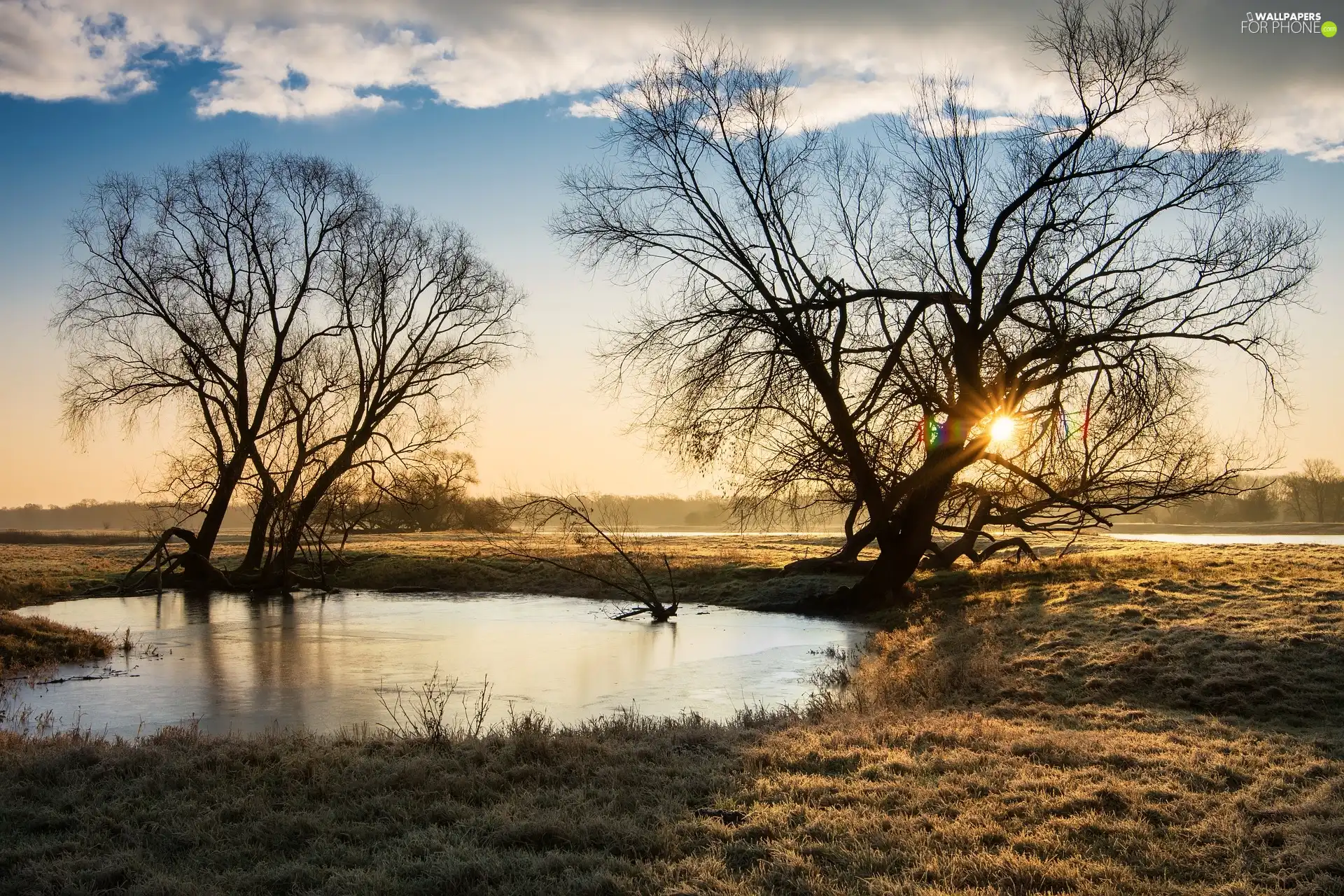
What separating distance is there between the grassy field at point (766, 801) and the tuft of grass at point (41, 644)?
711 cm

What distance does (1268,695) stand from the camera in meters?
9.70

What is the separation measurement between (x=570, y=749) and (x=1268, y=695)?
24.2 feet

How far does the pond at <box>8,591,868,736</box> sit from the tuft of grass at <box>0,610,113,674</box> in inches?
17.8

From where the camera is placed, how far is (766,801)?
6410 mm

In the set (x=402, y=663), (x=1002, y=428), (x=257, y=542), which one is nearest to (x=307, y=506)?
(x=257, y=542)

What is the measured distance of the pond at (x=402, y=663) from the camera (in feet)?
37.1

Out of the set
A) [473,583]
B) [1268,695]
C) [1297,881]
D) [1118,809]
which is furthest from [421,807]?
[473,583]

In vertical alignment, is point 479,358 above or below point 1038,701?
above

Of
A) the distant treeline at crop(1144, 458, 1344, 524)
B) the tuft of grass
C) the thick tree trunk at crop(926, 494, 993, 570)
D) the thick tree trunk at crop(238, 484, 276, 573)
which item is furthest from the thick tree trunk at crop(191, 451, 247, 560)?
the distant treeline at crop(1144, 458, 1344, 524)

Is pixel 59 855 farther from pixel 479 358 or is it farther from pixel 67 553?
pixel 67 553

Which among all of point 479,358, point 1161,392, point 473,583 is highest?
point 479,358

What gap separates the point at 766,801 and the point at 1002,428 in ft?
45.4

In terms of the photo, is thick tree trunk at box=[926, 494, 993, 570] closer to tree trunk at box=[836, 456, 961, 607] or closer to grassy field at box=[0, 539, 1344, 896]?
tree trunk at box=[836, 456, 961, 607]

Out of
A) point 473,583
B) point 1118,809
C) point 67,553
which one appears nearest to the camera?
point 1118,809
